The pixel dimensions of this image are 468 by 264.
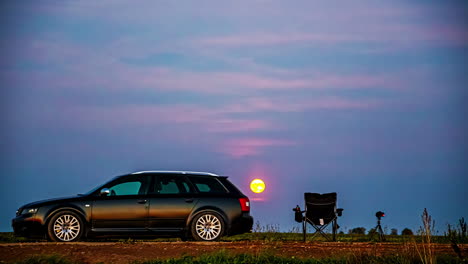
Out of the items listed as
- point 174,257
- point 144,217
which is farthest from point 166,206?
point 174,257

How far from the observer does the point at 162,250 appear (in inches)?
593

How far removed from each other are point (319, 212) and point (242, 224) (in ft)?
9.84

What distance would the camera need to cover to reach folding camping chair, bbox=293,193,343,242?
1920 cm

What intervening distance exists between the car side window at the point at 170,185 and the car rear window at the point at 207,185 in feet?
0.75

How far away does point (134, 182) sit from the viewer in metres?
17.4

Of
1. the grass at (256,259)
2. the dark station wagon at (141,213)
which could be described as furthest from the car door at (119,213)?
the grass at (256,259)

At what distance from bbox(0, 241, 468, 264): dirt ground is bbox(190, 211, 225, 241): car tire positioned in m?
0.98

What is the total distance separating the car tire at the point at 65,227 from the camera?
16875mm

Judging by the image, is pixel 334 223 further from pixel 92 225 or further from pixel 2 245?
pixel 2 245

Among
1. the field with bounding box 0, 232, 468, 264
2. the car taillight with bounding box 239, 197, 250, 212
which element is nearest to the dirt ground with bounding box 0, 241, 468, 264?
the field with bounding box 0, 232, 468, 264

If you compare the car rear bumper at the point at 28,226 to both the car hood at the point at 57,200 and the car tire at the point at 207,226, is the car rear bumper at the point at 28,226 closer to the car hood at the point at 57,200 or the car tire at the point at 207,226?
the car hood at the point at 57,200

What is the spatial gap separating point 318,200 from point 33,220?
7.62 m

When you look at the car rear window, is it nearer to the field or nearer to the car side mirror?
the field

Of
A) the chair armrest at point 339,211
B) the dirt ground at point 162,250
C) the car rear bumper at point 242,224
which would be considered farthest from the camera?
the chair armrest at point 339,211
